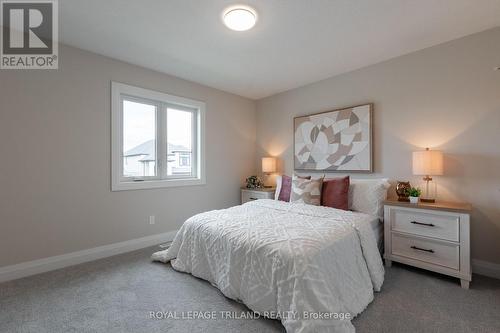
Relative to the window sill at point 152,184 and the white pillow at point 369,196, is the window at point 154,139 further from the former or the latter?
the white pillow at point 369,196

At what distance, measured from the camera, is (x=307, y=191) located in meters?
2.94

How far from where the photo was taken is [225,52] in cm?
272

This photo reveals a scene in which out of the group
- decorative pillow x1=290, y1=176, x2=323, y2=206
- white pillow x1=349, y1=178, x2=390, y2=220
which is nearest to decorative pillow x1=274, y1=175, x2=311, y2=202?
decorative pillow x1=290, y1=176, x2=323, y2=206

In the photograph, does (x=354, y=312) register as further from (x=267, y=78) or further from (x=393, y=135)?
(x=267, y=78)

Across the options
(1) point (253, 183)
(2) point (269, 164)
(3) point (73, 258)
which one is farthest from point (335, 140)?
(3) point (73, 258)

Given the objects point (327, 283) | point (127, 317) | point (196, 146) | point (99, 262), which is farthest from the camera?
point (196, 146)

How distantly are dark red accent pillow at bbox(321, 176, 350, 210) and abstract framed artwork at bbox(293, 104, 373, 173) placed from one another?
1.60 feet

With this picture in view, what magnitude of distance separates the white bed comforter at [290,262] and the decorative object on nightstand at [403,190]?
0.60m

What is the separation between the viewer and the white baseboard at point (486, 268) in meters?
2.25

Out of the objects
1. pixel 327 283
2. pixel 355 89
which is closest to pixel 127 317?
pixel 327 283

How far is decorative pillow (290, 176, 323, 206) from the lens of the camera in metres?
2.90

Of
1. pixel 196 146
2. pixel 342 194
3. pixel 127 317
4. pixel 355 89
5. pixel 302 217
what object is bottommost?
pixel 127 317

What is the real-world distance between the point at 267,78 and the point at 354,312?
3.08 metres

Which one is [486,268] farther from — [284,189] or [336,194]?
[284,189]
